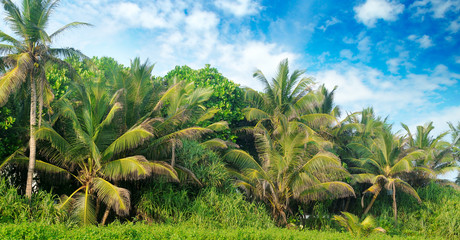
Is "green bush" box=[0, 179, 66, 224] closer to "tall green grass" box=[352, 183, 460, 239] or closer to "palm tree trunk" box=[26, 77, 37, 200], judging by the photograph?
"palm tree trunk" box=[26, 77, 37, 200]

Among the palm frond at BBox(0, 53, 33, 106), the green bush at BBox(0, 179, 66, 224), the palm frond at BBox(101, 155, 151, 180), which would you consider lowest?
the green bush at BBox(0, 179, 66, 224)

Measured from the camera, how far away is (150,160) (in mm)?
12672

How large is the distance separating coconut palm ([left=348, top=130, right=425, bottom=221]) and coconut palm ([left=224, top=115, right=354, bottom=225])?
398 cm

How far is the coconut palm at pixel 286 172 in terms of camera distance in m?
14.3

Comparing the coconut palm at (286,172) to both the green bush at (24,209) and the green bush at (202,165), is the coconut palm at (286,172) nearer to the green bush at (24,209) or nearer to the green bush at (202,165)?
the green bush at (202,165)

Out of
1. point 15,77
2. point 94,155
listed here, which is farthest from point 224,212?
point 15,77

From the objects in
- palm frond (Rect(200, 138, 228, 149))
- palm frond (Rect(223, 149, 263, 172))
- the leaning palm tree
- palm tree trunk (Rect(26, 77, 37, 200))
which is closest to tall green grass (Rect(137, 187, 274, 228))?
the leaning palm tree

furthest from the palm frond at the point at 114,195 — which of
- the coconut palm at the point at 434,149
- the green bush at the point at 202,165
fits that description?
the coconut palm at the point at 434,149

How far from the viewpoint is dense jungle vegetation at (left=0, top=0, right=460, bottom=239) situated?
10594mm

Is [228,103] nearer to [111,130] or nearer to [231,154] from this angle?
[231,154]

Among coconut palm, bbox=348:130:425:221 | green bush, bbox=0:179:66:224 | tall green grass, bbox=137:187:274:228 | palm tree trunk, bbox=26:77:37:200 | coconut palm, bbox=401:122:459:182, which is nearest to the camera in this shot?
green bush, bbox=0:179:66:224

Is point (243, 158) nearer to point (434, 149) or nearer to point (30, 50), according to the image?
point (30, 50)

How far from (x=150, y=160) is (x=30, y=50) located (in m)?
5.07

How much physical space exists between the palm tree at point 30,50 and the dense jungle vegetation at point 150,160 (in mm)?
31
